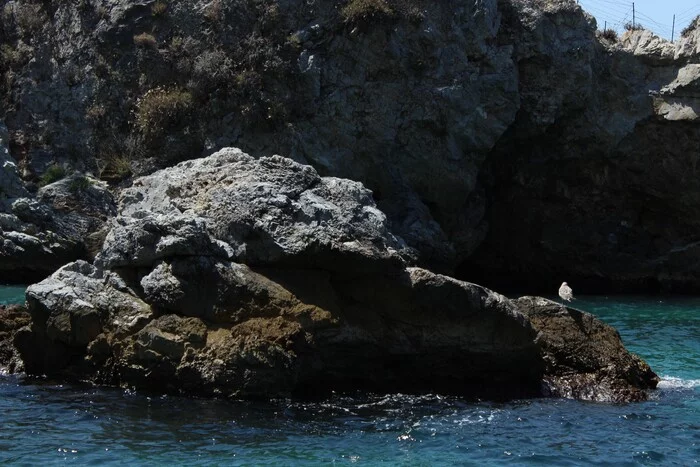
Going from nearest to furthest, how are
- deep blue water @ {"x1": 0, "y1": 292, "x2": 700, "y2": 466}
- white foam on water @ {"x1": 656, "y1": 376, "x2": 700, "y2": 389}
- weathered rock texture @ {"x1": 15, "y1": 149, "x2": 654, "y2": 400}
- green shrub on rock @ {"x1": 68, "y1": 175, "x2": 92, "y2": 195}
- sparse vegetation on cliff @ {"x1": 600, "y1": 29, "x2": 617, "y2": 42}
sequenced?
→ deep blue water @ {"x1": 0, "y1": 292, "x2": 700, "y2": 466}
weathered rock texture @ {"x1": 15, "y1": 149, "x2": 654, "y2": 400}
white foam on water @ {"x1": 656, "y1": 376, "x2": 700, "y2": 389}
green shrub on rock @ {"x1": 68, "y1": 175, "x2": 92, "y2": 195}
sparse vegetation on cliff @ {"x1": 600, "y1": 29, "x2": 617, "y2": 42}

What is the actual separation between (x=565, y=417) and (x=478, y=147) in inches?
665

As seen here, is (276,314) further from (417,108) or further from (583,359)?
(417,108)

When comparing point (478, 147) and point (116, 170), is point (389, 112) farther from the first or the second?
point (116, 170)

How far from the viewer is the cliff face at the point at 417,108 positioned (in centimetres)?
2742

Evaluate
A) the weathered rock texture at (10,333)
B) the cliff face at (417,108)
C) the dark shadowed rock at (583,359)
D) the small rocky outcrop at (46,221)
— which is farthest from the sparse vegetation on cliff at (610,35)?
the weathered rock texture at (10,333)

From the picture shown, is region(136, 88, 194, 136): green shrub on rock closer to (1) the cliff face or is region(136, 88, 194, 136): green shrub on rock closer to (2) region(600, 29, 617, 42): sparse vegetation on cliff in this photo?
(1) the cliff face

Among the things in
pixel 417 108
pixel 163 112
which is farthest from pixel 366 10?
pixel 163 112

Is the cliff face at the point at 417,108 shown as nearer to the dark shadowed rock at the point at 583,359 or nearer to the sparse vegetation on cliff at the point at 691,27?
the sparse vegetation on cliff at the point at 691,27

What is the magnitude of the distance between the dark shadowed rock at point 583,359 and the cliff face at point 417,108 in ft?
39.8

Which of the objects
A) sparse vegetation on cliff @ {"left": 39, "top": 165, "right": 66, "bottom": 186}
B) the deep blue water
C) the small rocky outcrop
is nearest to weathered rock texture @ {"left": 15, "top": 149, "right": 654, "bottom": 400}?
the deep blue water

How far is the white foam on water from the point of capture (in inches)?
547

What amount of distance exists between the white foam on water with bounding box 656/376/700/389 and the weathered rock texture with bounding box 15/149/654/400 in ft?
3.27

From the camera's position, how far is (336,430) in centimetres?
1047

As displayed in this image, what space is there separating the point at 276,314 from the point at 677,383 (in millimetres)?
6736
